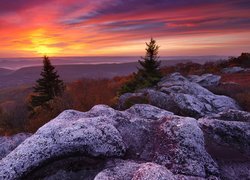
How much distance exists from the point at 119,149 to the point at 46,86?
97.8 ft

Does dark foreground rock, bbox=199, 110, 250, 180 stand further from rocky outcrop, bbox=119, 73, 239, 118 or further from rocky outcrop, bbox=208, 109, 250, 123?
rocky outcrop, bbox=119, 73, 239, 118

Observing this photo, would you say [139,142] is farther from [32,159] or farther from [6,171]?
[6,171]

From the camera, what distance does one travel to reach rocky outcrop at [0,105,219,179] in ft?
24.5

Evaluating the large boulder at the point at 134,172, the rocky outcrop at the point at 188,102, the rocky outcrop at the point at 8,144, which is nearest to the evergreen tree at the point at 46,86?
the rocky outcrop at the point at 188,102

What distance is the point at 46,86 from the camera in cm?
3600

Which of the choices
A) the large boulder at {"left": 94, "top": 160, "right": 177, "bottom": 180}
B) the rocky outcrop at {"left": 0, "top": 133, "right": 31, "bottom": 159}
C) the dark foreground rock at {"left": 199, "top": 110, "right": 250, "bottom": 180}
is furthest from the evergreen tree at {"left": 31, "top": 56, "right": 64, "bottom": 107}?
the large boulder at {"left": 94, "top": 160, "right": 177, "bottom": 180}

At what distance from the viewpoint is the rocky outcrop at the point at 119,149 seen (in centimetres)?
746

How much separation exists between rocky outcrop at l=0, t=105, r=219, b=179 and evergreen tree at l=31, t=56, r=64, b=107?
2695 centimetres

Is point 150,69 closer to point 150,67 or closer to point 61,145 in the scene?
point 150,67

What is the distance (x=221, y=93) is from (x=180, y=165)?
39.1 feet

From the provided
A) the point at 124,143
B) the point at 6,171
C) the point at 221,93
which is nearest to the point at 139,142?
the point at 124,143

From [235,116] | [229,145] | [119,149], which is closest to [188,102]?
[235,116]

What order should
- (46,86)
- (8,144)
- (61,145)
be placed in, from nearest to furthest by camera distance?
1. (61,145)
2. (8,144)
3. (46,86)

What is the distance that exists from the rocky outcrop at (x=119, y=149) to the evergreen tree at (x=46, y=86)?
26948 millimetres
